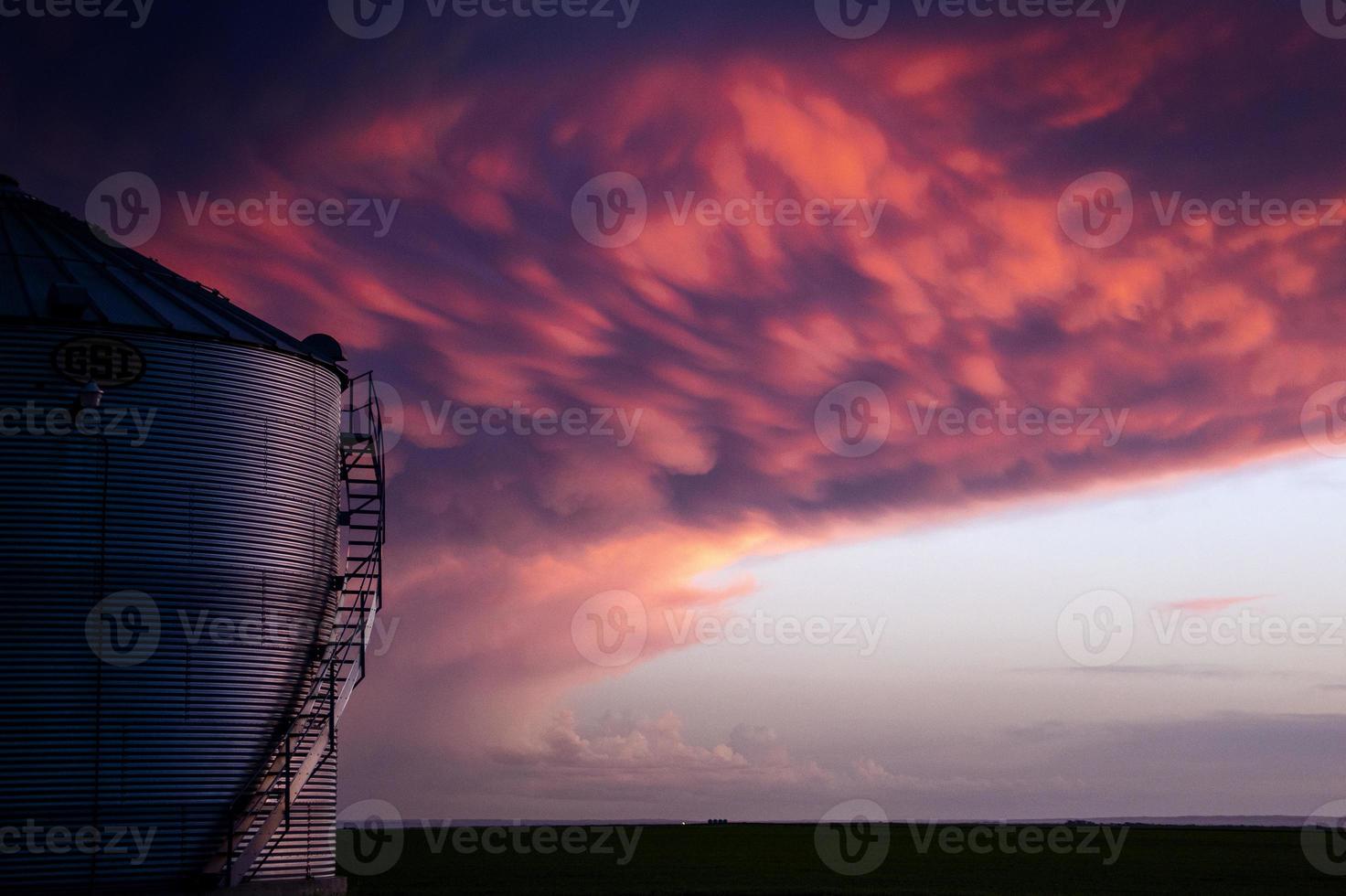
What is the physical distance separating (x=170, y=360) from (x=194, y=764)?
1041 centimetres

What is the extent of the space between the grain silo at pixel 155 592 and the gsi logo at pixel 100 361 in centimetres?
5

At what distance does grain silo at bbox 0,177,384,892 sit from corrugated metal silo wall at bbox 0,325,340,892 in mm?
49

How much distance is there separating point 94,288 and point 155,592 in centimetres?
881

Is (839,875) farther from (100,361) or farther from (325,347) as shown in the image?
(100,361)

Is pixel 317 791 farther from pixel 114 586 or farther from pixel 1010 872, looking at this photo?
pixel 1010 872

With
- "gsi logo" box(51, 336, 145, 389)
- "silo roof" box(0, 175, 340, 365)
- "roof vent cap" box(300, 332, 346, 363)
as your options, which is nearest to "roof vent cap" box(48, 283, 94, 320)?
"silo roof" box(0, 175, 340, 365)

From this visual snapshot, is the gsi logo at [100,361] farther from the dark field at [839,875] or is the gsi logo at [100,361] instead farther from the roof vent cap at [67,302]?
the dark field at [839,875]

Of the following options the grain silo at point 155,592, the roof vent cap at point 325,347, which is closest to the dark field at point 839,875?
the grain silo at point 155,592

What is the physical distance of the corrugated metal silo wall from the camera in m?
31.9

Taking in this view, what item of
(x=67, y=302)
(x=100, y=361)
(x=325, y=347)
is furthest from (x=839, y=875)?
(x=67, y=302)

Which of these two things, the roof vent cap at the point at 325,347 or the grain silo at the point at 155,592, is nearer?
the grain silo at the point at 155,592

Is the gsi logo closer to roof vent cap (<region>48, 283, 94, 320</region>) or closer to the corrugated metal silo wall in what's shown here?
the corrugated metal silo wall

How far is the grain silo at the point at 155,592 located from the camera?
3209 cm

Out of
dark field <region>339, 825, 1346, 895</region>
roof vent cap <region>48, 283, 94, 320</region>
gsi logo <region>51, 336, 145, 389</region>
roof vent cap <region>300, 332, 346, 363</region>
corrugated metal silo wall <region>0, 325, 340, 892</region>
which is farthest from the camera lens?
dark field <region>339, 825, 1346, 895</region>
